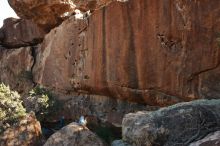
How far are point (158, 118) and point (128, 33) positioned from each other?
446cm

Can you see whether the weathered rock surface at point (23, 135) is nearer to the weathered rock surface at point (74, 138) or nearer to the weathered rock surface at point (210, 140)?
the weathered rock surface at point (74, 138)

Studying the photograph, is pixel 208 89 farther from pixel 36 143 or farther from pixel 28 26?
pixel 28 26

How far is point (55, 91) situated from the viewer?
17.7m

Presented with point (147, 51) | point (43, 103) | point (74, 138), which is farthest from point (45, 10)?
point (74, 138)

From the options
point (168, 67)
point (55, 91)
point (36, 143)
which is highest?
point (168, 67)

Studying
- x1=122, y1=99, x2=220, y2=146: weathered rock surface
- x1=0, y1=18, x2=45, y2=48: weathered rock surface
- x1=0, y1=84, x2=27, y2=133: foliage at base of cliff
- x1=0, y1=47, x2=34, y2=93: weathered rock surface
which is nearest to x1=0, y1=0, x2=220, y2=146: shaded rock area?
x1=122, y1=99, x2=220, y2=146: weathered rock surface

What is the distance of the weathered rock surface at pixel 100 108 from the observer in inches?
585

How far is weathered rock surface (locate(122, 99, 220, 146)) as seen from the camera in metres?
9.68

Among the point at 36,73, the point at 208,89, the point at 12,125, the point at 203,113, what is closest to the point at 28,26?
the point at 36,73

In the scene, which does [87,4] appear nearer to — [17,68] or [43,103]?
[17,68]

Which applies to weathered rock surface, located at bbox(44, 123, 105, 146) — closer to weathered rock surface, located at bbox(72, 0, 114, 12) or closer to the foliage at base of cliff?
the foliage at base of cliff

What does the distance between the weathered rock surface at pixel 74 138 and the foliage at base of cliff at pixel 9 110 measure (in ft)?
6.04

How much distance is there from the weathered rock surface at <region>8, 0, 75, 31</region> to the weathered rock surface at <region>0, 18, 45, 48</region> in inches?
46.4

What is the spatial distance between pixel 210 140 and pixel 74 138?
188 inches
